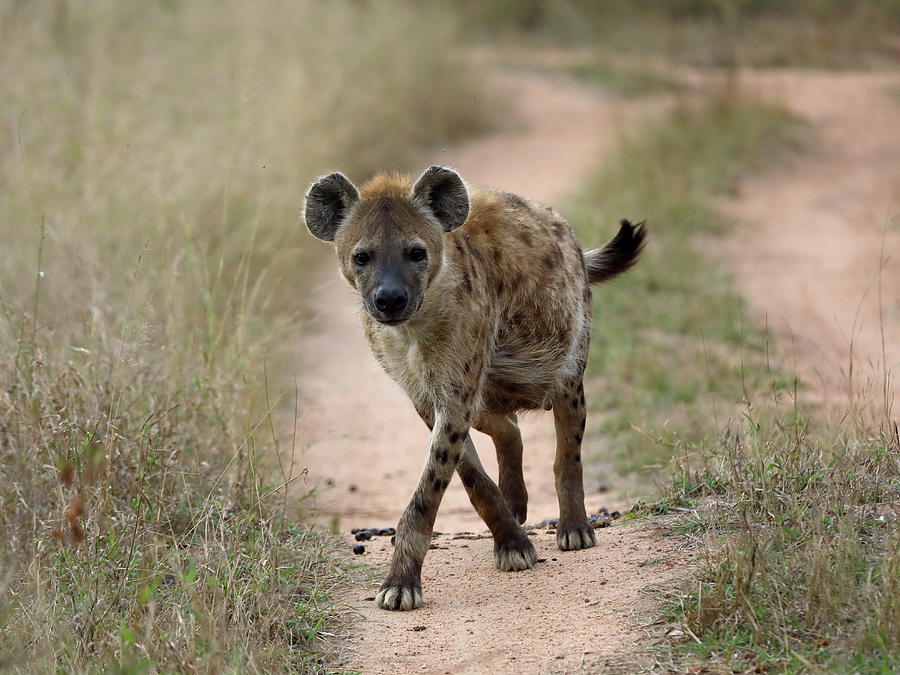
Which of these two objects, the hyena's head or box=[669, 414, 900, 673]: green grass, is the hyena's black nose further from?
box=[669, 414, 900, 673]: green grass

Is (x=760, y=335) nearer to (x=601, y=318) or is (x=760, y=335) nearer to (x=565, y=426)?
(x=601, y=318)

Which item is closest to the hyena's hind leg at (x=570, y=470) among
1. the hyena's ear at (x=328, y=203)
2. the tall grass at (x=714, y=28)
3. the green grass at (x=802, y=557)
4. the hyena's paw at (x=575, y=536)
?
the hyena's paw at (x=575, y=536)

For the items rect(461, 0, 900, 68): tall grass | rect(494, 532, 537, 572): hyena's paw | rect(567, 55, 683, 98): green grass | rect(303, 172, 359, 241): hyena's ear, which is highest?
rect(461, 0, 900, 68): tall grass

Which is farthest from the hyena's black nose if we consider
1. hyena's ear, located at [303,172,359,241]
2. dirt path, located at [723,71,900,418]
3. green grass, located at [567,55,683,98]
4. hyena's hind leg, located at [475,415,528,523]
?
green grass, located at [567,55,683,98]

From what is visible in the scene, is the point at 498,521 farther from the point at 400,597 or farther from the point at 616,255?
the point at 616,255

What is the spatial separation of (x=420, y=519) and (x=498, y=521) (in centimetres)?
39

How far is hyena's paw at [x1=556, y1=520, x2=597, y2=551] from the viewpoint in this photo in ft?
13.5

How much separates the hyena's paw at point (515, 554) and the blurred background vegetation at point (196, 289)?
556 millimetres

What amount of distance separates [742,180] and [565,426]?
700 centimetres

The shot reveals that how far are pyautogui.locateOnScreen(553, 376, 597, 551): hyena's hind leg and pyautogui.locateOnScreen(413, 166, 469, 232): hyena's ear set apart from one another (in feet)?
2.51

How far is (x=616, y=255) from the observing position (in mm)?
4773

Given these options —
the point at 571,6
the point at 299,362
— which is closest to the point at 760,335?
the point at 299,362

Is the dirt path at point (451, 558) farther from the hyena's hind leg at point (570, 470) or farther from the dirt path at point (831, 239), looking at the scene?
the dirt path at point (831, 239)

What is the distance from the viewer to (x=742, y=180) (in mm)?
10797
